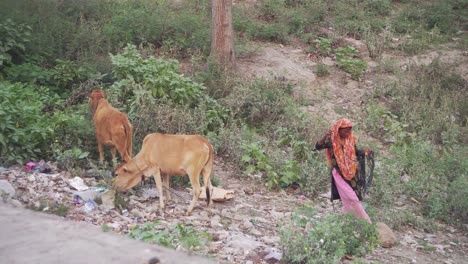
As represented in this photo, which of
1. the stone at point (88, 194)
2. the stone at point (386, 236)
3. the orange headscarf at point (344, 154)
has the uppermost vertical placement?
the orange headscarf at point (344, 154)

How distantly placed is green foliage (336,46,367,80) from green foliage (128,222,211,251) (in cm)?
912

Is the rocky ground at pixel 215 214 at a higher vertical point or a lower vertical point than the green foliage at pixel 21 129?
lower

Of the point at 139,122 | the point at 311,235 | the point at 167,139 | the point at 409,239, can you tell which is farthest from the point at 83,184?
the point at 409,239

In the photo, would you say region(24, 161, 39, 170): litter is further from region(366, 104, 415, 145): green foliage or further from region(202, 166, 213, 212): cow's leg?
region(366, 104, 415, 145): green foliage

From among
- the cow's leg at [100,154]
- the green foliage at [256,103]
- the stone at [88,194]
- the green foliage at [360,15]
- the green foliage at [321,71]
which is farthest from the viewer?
the green foliage at [360,15]

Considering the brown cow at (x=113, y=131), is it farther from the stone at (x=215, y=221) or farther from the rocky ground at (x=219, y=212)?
the stone at (x=215, y=221)

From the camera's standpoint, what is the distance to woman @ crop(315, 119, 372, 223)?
7703mm

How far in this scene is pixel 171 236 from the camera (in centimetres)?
596

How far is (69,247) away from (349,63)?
12917 mm

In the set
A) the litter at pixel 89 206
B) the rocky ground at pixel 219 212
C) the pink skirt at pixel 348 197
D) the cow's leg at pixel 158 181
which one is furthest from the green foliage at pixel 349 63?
the litter at pixel 89 206

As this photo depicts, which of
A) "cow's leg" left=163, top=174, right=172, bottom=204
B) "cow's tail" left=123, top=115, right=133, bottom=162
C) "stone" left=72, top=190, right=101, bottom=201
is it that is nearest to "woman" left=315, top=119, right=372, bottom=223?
"cow's leg" left=163, top=174, right=172, bottom=204

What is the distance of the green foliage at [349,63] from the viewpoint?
48.2 ft

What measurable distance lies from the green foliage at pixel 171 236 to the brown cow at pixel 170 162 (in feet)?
3.24

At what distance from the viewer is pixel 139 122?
31.0 ft
